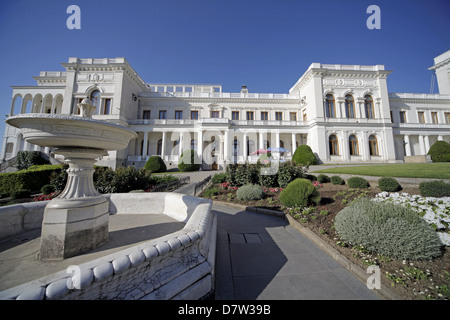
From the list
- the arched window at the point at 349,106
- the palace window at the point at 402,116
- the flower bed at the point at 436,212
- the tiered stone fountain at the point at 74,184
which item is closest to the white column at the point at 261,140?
the arched window at the point at 349,106

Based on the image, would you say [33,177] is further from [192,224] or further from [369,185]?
[369,185]

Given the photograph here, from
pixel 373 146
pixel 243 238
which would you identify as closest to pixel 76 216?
pixel 243 238

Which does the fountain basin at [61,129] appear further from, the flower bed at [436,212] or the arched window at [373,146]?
the arched window at [373,146]


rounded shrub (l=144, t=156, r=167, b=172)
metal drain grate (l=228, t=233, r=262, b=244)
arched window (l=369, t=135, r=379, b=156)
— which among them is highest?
arched window (l=369, t=135, r=379, b=156)

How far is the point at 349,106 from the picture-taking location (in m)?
25.4

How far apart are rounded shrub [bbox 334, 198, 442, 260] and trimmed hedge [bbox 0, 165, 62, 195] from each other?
15107 mm

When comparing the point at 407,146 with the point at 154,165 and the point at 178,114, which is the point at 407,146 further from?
the point at 154,165

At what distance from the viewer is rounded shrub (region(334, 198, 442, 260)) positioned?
274 cm

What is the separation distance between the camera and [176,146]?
26.6m

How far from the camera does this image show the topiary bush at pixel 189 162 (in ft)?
68.8

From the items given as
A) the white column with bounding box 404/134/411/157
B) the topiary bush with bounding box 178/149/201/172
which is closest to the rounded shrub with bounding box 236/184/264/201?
the topiary bush with bounding box 178/149/201/172

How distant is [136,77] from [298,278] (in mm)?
33133

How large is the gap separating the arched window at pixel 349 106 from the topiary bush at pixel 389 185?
23351mm

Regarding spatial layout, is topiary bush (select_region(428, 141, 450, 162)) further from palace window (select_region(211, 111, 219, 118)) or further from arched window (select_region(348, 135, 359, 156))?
palace window (select_region(211, 111, 219, 118))
